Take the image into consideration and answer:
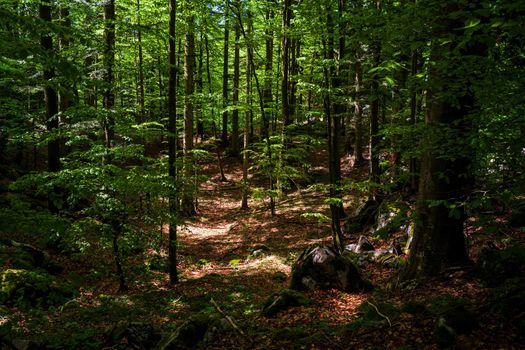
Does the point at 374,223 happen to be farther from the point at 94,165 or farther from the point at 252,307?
the point at 94,165

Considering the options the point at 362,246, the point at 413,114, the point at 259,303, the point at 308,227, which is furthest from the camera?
the point at 308,227

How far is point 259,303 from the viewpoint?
865 centimetres

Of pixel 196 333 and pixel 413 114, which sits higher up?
pixel 413 114

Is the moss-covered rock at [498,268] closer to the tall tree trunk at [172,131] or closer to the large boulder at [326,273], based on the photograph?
the large boulder at [326,273]

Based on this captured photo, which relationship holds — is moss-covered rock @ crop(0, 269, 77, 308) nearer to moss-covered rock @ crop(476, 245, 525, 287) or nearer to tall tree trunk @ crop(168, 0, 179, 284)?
tall tree trunk @ crop(168, 0, 179, 284)

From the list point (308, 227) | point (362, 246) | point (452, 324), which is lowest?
point (308, 227)

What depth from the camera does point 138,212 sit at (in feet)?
31.4

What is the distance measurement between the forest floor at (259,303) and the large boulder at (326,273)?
11.4 inches

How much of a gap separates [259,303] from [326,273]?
1854mm

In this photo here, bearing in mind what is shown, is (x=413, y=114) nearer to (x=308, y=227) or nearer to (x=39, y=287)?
(x=308, y=227)

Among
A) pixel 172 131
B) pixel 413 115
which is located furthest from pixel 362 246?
pixel 172 131

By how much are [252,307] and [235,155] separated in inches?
849

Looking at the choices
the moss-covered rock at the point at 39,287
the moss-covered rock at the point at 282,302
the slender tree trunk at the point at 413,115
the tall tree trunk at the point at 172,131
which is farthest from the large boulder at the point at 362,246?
the moss-covered rock at the point at 39,287


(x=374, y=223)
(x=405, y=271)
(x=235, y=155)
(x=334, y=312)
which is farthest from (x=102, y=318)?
(x=235, y=155)
